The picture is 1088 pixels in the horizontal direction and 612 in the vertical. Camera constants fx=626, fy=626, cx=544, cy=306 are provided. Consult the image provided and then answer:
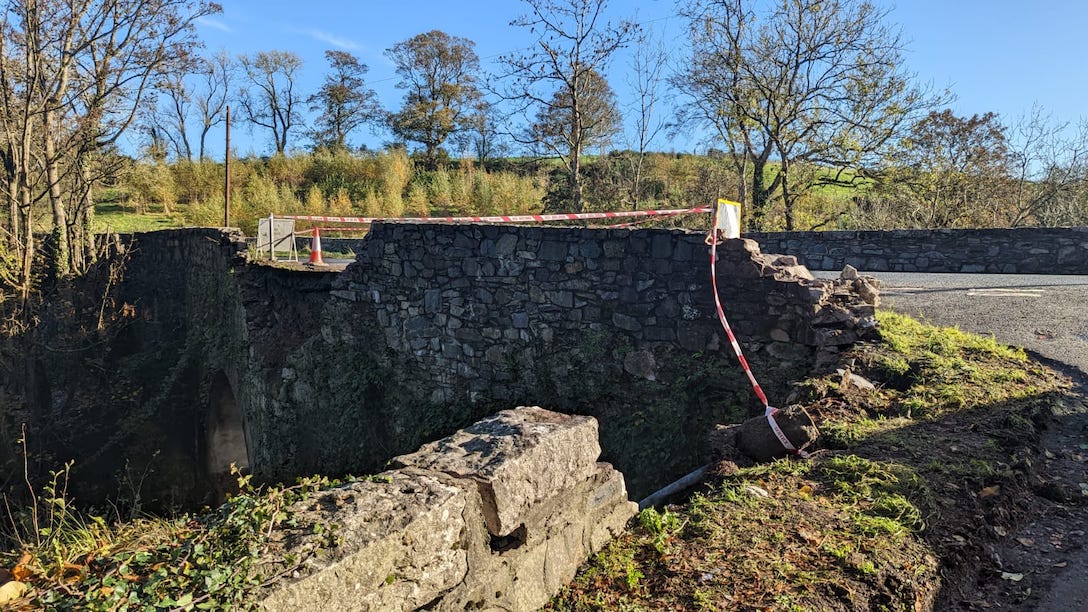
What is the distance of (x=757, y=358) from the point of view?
18.7ft

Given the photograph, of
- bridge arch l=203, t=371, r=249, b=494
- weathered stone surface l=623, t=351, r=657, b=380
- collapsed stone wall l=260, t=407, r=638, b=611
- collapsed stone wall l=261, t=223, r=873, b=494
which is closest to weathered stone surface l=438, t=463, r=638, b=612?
collapsed stone wall l=260, t=407, r=638, b=611

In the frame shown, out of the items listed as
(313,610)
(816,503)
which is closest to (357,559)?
(313,610)

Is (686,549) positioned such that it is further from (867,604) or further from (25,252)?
(25,252)

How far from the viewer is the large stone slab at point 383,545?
184 centimetres

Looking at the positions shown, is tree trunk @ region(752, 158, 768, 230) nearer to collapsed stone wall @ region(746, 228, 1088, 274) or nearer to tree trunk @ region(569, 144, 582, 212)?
tree trunk @ region(569, 144, 582, 212)

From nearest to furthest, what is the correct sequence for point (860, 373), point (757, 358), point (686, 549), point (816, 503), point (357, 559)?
point (357, 559) < point (686, 549) < point (816, 503) < point (860, 373) < point (757, 358)

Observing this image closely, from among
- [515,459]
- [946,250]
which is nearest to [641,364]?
[515,459]

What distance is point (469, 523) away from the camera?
239 centimetres

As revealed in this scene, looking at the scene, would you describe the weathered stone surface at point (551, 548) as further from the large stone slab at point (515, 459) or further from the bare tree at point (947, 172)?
the bare tree at point (947, 172)

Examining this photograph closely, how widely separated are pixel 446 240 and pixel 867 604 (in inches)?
230

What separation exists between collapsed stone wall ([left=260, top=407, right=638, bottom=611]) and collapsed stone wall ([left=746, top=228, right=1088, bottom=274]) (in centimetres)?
1059

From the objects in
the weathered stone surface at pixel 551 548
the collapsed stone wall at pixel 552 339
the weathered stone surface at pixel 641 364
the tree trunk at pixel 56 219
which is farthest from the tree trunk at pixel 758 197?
the tree trunk at pixel 56 219

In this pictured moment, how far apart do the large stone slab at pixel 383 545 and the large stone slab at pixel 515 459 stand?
111mm

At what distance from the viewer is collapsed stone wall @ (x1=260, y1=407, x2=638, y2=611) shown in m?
1.93
